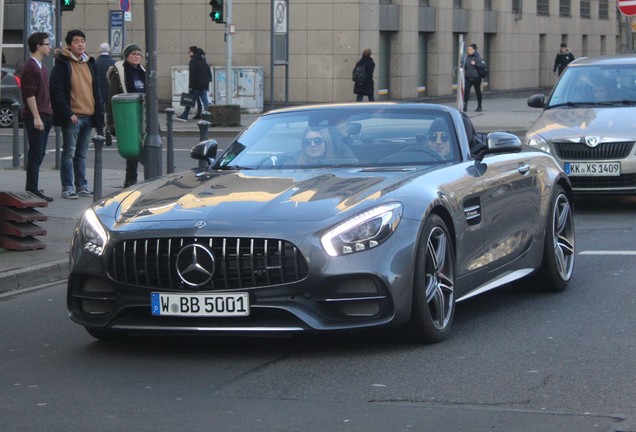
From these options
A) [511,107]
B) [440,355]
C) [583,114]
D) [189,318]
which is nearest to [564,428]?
[440,355]

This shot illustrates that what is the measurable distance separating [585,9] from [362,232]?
53.8 m

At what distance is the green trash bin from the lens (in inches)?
580

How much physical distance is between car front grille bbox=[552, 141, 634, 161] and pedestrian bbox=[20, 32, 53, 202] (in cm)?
555

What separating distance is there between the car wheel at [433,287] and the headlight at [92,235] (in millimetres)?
1669

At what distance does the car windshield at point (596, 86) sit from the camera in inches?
595

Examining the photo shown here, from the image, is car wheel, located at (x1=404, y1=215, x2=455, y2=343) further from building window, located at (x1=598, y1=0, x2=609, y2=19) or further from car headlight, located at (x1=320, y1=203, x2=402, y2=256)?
building window, located at (x1=598, y1=0, x2=609, y2=19)

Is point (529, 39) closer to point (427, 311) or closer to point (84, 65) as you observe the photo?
point (84, 65)

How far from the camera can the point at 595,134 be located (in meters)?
13.9

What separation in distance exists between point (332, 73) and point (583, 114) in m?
22.7

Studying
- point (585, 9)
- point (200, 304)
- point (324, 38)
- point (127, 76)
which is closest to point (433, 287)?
point (200, 304)

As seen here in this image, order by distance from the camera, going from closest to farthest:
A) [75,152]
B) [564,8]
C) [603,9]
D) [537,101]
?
1. [75,152]
2. [537,101]
3. [564,8]
4. [603,9]

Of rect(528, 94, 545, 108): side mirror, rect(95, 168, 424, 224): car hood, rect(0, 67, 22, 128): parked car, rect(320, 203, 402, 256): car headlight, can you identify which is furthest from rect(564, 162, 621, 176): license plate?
rect(0, 67, 22, 128): parked car

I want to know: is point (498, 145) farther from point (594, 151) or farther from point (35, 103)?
point (35, 103)

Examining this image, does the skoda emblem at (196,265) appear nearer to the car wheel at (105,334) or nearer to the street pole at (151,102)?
the car wheel at (105,334)
